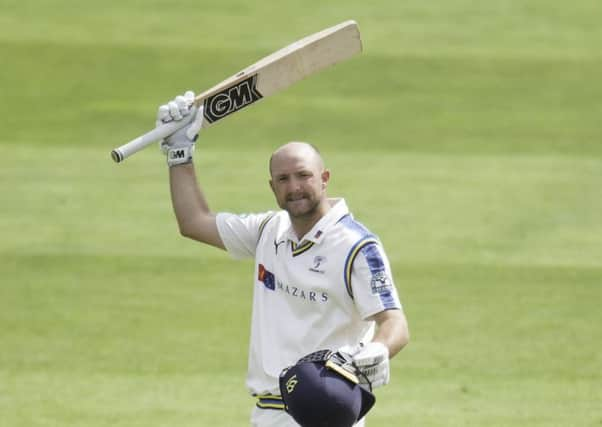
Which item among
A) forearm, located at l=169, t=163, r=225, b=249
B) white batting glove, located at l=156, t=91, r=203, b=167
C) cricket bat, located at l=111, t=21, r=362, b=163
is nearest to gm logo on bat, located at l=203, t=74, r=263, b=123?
cricket bat, located at l=111, t=21, r=362, b=163

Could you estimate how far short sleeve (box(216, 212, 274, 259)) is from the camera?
18.2ft

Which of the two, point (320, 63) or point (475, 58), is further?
point (475, 58)

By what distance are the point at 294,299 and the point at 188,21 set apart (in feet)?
35.7

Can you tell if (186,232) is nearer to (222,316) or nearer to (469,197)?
(222,316)

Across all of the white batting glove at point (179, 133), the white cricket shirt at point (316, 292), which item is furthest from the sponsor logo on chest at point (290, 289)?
the white batting glove at point (179, 133)

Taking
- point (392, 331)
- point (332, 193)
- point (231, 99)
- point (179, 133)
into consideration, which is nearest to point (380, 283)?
point (392, 331)

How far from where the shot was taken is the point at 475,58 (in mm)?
14992

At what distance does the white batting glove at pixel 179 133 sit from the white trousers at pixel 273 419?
3.86 ft

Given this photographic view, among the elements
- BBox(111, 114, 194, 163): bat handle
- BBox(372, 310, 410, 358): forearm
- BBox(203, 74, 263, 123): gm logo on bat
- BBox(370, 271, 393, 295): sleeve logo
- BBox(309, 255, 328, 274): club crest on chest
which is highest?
BBox(203, 74, 263, 123): gm logo on bat

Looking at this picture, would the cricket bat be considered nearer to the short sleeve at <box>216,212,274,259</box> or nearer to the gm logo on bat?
the gm logo on bat

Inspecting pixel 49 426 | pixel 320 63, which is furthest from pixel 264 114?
pixel 320 63

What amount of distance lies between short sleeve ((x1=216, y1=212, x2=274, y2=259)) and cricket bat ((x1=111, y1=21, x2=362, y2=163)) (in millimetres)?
526

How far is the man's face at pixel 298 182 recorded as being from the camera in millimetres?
5043

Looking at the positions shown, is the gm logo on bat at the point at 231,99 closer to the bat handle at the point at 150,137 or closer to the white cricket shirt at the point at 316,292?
the bat handle at the point at 150,137
